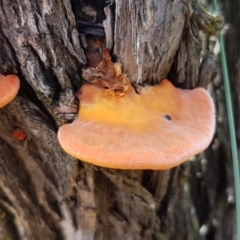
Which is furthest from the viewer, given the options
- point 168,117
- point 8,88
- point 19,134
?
point 19,134

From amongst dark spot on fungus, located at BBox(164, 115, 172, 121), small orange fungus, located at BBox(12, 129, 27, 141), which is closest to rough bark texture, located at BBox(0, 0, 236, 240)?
small orange fungus, located at BBox(12, 129, 27, 141)

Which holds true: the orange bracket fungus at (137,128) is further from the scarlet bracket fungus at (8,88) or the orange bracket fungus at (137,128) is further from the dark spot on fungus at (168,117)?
the scarlet bracket fungus at (8,88)

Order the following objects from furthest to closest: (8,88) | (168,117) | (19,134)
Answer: (19,134) → (168,117) → (8,88)

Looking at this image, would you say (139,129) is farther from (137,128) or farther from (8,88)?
(8,88)

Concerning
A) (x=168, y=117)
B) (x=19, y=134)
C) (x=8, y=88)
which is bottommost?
(x=19, y=134)

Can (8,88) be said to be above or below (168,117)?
above

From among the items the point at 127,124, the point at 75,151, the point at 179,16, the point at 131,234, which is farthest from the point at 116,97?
the point at 131,234

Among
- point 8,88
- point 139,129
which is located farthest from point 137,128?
point 8,88

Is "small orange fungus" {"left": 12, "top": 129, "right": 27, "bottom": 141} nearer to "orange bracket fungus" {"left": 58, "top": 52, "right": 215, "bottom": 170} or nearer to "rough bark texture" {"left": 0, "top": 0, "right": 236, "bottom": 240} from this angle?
"rough bark texture" {"left": 0, "top": 0, "right": 236, "bottom": 240}

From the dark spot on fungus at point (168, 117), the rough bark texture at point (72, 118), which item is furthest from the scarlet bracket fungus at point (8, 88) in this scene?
the dark spot on fungus at point (168, 117)
